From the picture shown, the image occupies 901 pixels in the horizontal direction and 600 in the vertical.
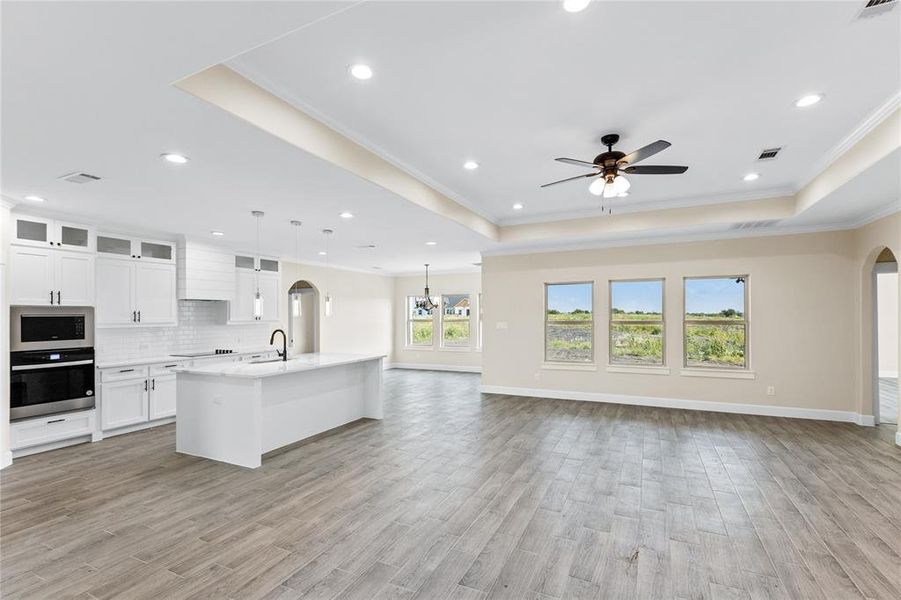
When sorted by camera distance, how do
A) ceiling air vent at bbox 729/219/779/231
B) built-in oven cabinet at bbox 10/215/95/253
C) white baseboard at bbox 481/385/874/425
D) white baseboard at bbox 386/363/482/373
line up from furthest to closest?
white baseboard at bbox 386/363/482/373 → white baseboard at bbox 481/385/874/425 → ceiling air vent at bbox 729/219/779/231 → built-in oven cabinet at bbox 10/215/95/253

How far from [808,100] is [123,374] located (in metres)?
7.66

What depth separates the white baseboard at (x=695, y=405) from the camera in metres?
5.80

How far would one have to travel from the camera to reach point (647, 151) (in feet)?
10.6

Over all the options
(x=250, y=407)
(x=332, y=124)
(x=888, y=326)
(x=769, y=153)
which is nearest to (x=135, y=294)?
(x=250, y=407)

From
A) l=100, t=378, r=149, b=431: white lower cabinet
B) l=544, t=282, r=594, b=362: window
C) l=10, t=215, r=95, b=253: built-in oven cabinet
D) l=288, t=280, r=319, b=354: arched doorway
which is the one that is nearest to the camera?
l=10, t=215, r=95, b=253: built-in oven cabinet

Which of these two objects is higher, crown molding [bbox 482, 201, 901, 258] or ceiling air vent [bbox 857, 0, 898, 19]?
ceiling air vent [bbox 857, 0, 898, 19]

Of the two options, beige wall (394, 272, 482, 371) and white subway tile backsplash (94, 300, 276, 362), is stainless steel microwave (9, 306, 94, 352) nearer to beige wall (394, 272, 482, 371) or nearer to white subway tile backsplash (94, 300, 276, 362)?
white subway tile backsplash (94, 300, 276, 362)

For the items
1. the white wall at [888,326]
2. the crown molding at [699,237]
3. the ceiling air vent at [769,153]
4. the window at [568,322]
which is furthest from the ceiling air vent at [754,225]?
the white wall at [888,326]

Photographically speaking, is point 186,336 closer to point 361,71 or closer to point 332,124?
point 332,124

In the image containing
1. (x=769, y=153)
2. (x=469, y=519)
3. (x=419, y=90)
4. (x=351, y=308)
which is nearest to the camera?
(x=419, y=90)

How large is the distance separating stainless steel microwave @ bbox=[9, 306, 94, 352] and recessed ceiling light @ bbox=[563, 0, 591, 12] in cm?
609

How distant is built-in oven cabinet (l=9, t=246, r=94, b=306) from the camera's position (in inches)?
178

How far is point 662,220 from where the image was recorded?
6109mm

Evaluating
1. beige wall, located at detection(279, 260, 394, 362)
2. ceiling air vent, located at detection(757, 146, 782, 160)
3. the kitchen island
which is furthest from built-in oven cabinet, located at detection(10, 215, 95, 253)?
ceiling air vent, located at detection(757, 146, 782, 160)
